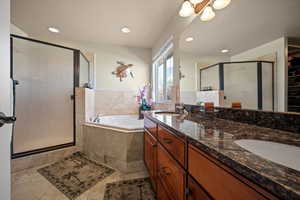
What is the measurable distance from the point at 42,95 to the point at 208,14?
2.54 m

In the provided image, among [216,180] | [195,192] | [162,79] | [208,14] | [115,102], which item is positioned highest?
[208,14]

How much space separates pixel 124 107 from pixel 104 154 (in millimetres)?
1302

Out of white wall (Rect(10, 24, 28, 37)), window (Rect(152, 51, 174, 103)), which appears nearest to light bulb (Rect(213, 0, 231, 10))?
window (Rect(152, 51, 174, 103))

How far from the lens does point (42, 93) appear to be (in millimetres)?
1994

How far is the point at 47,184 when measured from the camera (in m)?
1.38

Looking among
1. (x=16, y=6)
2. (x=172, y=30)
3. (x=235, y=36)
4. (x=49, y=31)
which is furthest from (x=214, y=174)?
(x=49, y=31)

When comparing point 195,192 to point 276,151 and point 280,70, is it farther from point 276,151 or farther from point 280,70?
point 280,70

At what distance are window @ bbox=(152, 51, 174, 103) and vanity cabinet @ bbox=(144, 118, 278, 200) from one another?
145 centimetres

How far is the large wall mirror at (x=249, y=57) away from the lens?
663 mm

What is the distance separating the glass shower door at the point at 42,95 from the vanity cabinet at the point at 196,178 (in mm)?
1980

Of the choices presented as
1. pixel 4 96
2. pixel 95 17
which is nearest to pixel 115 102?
pixel 95 17

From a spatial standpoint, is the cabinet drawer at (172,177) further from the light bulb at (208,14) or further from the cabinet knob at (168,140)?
the light bulb at (208,14)

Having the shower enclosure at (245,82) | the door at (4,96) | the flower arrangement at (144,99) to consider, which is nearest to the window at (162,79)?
the flower arrangement at (144,99)

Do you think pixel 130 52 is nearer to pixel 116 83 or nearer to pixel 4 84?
pixel 116 83
